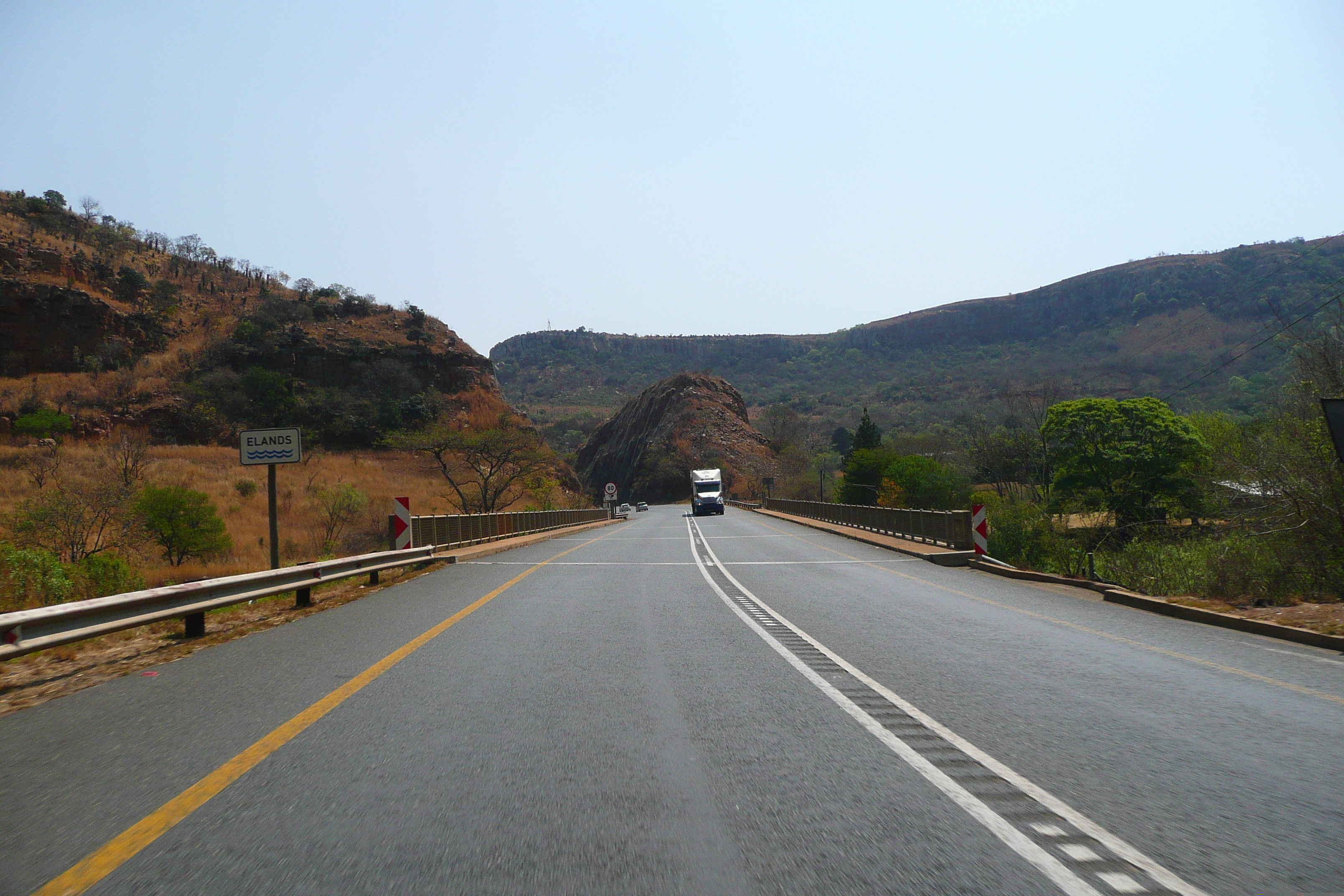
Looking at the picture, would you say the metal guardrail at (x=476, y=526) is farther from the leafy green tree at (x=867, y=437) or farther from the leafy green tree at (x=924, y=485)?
the leafy green tree at (x=867, y=437)

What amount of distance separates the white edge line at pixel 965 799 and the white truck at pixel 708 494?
6105 cm

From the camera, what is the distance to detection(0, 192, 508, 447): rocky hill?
71.9 metres

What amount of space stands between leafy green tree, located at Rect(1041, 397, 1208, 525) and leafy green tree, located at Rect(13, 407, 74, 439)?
232 feet

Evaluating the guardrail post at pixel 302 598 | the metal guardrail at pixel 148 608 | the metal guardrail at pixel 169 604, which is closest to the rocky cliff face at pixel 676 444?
the metal guardrail at pixel 169 604

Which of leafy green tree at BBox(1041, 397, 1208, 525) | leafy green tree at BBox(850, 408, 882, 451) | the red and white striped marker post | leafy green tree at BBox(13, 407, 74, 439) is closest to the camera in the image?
the red and white striped marker post

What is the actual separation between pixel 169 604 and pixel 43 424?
66.2m

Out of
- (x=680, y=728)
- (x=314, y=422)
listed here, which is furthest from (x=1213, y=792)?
(x=314, y=422)

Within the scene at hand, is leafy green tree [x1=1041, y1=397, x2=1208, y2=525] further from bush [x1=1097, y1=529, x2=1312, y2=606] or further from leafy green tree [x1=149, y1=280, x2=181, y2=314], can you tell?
leafy green tree [x1=149, y1=280, x2=181, y2=314]

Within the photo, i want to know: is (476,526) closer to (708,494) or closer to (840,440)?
(708,494)

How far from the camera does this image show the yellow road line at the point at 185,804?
329 centimetres

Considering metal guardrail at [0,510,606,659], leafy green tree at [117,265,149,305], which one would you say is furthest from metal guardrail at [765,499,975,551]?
leafy green tree at [117,265,149,305]

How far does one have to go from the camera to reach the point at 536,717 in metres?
5.81

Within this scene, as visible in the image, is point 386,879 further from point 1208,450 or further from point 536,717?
point 1208,450

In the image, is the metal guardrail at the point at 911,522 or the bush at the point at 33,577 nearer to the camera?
the bush at the point at 33,577
